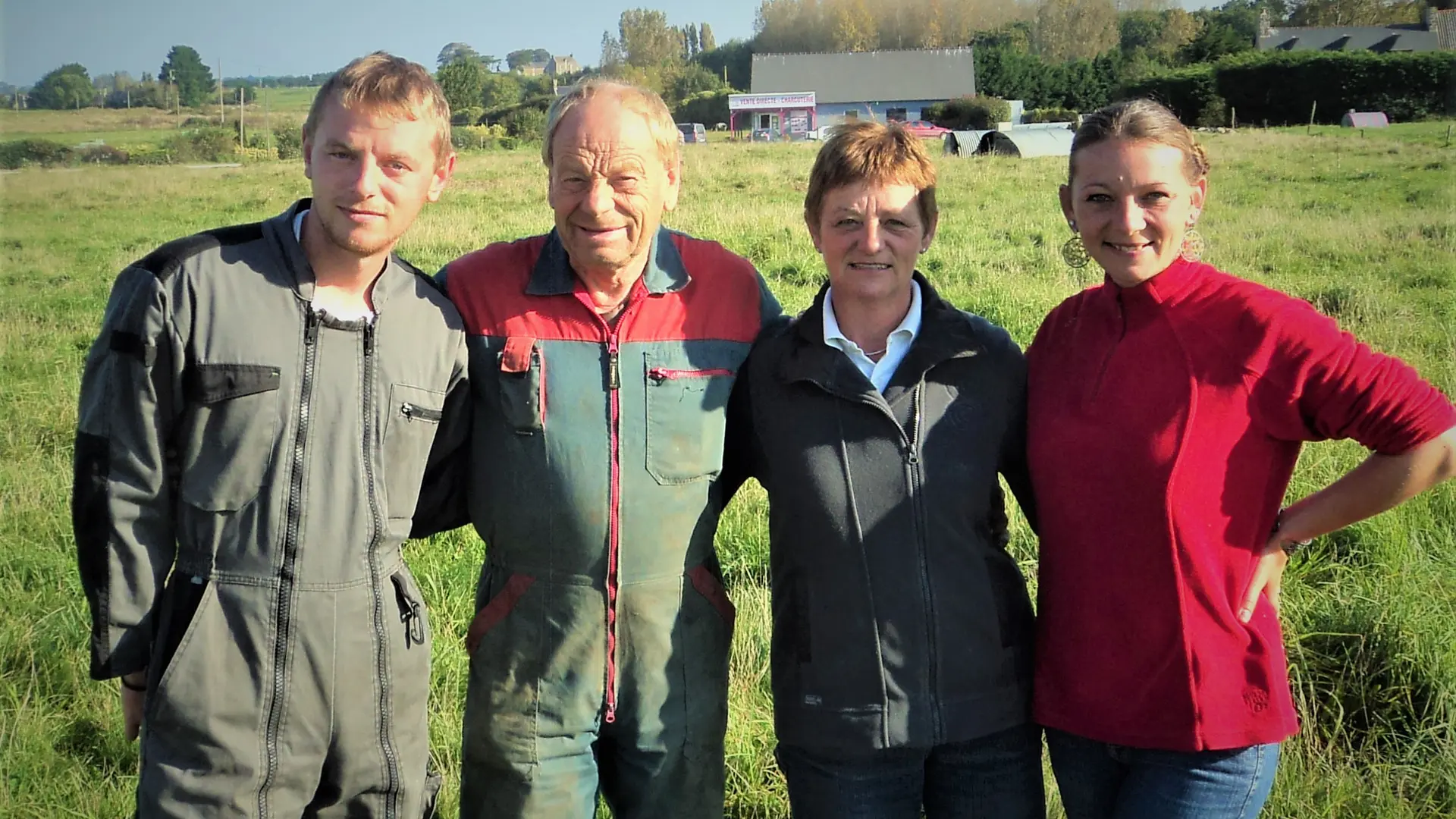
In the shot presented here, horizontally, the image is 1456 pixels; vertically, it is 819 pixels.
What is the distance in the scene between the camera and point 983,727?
232 centimetres

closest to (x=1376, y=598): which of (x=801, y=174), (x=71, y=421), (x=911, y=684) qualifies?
(x=911, y=684)

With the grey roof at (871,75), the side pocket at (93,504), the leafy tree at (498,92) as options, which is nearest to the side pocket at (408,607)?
the side pocket at (93,504)

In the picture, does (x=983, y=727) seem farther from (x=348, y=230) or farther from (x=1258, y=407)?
(x=348, y=230)

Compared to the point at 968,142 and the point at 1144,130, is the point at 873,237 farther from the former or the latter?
the point at 968,142

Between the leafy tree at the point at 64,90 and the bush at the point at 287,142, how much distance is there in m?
6.29

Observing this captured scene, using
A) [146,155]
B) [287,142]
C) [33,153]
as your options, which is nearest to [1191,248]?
[33,153]

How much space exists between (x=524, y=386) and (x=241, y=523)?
67 cm

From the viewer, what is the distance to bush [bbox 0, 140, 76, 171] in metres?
23.6

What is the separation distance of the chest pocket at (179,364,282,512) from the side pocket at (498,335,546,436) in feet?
1.69

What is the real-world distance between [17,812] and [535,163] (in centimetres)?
2519

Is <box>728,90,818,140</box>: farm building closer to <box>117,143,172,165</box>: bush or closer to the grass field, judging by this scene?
<box>117,143,172,165</box>: bush

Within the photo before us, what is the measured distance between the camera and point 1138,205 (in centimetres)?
230

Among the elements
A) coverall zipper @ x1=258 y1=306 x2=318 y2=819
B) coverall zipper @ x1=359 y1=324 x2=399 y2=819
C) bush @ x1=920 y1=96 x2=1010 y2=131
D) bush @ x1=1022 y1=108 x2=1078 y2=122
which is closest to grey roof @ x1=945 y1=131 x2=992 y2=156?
bush @ x1=920 y1=96 x2=1010 y2=131

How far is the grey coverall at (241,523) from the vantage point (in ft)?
7.04
